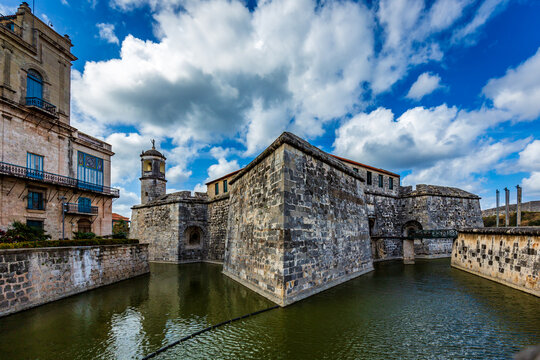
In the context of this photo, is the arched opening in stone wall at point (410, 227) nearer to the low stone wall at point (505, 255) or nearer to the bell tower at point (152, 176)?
the low stone wall at point (505, 255)

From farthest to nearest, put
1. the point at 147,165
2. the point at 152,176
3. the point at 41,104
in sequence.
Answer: the point at 147,165 < the point at 152,176 < the point at 41,104

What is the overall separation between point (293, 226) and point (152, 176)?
19.7m

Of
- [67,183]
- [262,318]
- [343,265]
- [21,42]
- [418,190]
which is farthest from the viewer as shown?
[418,190]

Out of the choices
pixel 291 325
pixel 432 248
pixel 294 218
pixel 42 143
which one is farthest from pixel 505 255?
pixel 42 143

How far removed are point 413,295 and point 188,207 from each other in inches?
671

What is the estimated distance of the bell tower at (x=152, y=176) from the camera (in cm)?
2395

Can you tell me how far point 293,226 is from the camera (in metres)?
8.93

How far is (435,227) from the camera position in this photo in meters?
20.4

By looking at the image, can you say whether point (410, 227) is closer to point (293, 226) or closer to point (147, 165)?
point (293, 226)

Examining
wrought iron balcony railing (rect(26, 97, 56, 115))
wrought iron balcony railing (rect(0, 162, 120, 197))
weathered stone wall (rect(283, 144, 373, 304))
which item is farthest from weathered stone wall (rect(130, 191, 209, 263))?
Result: weathered stone wall (rect(283, 144, 373, 304))

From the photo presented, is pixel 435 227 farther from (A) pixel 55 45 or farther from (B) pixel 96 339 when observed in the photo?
(A) pixel 55 45

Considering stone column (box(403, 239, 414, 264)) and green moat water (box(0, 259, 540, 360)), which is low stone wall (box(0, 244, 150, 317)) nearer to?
green moat water (box(0, 259, 540, 360))

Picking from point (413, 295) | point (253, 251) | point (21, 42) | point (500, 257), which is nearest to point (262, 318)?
point (253, 251)

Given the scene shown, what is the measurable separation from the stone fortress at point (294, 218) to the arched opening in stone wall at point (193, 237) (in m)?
0.09
